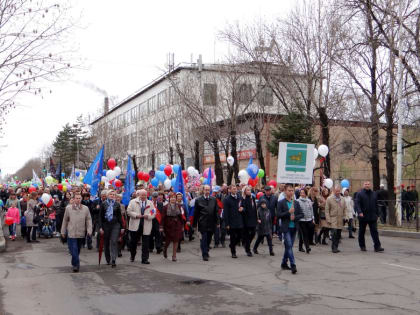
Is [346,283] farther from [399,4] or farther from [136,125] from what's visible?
[136,125]

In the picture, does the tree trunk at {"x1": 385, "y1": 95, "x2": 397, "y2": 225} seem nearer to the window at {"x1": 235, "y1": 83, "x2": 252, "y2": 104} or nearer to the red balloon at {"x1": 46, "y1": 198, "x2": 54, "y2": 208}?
the window at {"x1": 235, "y1": 83, "x2": 252, "y2": 104}

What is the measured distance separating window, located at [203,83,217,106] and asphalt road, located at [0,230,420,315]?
17.6 m

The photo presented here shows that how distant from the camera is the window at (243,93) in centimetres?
2824

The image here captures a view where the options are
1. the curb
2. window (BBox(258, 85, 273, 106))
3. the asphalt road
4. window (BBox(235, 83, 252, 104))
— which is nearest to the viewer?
the asphalt road

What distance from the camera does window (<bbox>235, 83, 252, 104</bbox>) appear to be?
92.6ft

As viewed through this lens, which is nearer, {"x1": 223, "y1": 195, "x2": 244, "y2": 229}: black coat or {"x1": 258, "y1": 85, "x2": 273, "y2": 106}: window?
{"x1": 223, "y1": 195, "x2": 244, "y2": 229}: black coat

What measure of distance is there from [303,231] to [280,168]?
75.2 inches

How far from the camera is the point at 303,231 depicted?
13.6 meters

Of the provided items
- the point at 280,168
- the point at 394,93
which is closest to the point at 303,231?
the point at 280,168

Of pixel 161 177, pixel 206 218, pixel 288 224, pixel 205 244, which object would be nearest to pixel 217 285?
pixel 288 224

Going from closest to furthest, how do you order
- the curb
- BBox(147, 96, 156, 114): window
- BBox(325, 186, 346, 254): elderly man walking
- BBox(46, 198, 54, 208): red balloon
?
BBox(325, 186, 346, 254): elderly man walking → the curb → BBox(46, 198, 54, 208): red balloon → BBox(147, 96, 156, 114): window

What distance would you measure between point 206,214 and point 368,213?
444cm

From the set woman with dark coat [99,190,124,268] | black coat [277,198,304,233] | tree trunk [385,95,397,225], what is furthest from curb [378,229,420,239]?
woman with dark coat [99,190,124,268]

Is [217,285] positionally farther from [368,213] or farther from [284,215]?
[368,213]
